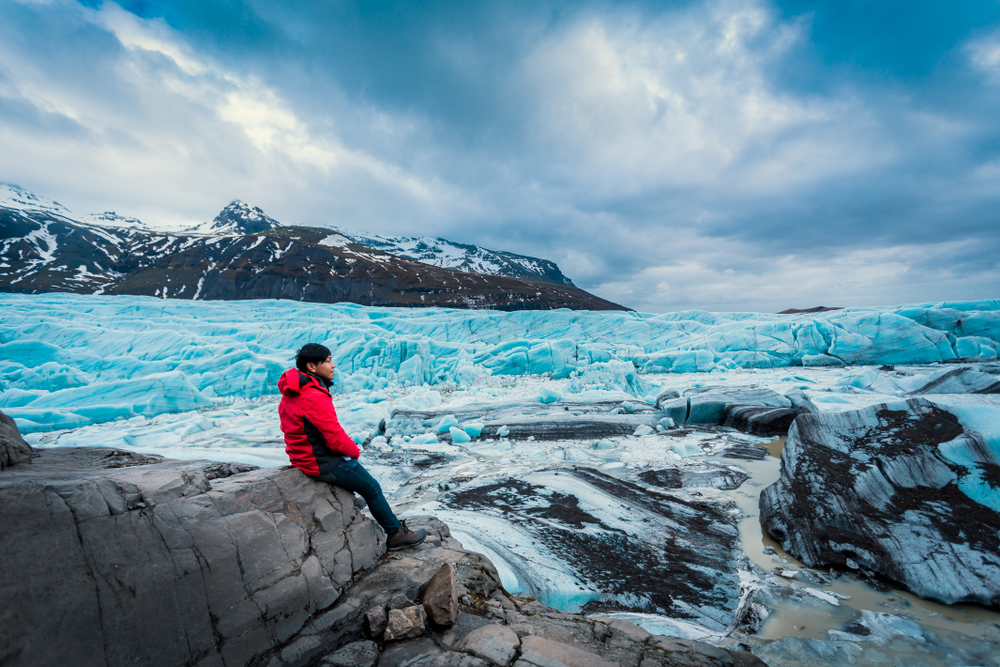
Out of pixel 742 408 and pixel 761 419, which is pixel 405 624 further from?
pixel 742 408

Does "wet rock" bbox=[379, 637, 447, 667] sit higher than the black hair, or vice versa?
the black hair

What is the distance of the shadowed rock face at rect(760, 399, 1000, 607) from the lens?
13.5ft

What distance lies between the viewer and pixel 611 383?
14.8m

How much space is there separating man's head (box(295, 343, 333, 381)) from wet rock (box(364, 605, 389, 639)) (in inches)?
64.8

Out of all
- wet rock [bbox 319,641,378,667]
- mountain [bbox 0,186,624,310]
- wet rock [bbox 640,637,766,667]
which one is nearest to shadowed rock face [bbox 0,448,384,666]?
wet rock [bbox 319,641,378,667]

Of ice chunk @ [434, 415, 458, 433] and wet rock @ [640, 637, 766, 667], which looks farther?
ice chunk @ [434, 415, 458, 433]

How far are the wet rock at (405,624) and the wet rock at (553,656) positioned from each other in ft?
2.12

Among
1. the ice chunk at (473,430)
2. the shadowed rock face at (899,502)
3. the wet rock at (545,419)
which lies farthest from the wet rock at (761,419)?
the ice chunk at (473,430)

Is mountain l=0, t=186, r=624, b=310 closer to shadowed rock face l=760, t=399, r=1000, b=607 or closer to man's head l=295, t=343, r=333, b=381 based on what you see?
Result: shadowed rock face l=760, t=399, r=1000, b=607

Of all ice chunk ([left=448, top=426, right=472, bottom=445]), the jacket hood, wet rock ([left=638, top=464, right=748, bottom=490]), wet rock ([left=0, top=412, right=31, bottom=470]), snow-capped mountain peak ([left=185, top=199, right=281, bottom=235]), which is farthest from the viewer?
snow-capped mountain peak ([left=185, top=199, right=281, bottom=235])

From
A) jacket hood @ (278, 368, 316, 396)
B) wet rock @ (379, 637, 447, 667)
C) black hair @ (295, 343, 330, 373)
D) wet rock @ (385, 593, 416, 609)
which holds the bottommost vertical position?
wet rock @ (379, 637, 447, 667)

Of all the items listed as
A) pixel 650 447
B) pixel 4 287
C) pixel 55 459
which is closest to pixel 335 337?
pixel 650 447

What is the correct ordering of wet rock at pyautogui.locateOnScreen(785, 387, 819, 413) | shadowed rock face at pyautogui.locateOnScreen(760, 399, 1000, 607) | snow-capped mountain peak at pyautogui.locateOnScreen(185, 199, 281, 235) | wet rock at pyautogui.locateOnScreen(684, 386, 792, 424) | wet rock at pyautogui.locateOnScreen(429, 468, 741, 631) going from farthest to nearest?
snow-capped mountain peak at pyautogui.locateOnScreen(185, 199, 281, 235), wet rock at pyautogui.locateOnScreen(684, 386, 792, 424), wet rock at pyautogui.locateOnScreen(785, 387, 819, 413), shadowed rock face at pyautogui.locateOnScreen(760, 399, 1000, 607), wet rock at pyautogui.locateOnScreen(429, 468, 741, 631)

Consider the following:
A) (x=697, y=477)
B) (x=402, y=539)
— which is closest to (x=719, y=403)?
(x=697, y=477)
